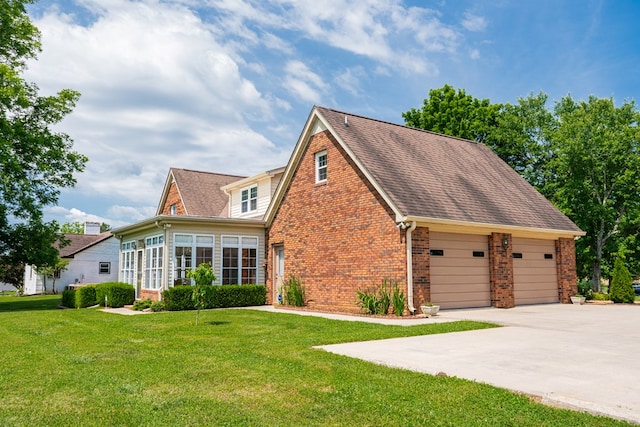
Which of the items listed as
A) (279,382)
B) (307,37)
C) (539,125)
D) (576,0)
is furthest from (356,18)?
(539,125)

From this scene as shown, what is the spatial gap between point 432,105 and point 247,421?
35309 mm

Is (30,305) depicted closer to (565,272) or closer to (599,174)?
(565,272)

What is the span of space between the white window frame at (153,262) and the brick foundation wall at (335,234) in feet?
14.7

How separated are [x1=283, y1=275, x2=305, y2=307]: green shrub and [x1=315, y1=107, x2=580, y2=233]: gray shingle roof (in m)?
5.69

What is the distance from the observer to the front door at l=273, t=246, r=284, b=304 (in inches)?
810

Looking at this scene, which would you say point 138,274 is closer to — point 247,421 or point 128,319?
point 128,319

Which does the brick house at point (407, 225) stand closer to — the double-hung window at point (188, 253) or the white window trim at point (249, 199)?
the double-hung window at point (188, 253)

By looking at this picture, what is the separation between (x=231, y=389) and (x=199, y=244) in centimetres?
1436

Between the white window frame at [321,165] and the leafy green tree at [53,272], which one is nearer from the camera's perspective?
the white window frame at [321,165]

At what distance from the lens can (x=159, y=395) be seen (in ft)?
18.4

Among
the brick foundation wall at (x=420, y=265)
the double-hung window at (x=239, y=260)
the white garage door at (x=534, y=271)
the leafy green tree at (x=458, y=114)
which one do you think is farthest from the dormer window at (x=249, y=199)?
the leafy green tree at (x=458, y=114)

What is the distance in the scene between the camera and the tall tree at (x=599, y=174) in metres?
27.9

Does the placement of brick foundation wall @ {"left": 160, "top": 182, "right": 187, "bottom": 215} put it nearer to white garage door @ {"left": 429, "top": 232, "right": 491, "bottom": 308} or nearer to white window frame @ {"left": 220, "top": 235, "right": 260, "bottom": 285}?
white window frame @ {"left": 220, "top": 235, "right": 260, "bottom": 285}

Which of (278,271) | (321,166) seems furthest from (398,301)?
(278,271)
